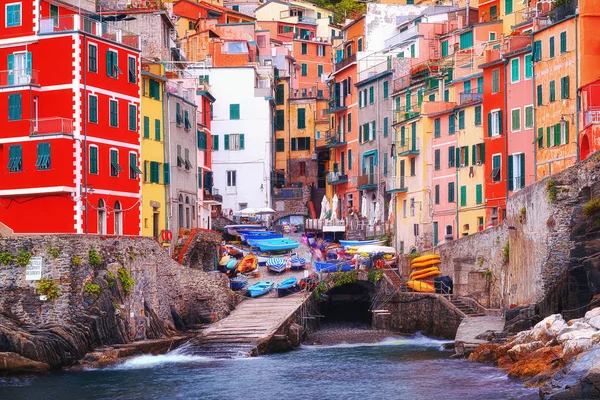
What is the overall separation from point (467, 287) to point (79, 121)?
78.6 ft

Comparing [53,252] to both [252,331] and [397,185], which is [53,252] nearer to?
[252,331]

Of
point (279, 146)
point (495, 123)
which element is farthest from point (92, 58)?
point (279, 146)

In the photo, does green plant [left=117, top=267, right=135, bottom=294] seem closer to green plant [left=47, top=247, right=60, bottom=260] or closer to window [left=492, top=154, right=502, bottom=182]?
green plant [left=47, top=247, right=60, bottom=260]

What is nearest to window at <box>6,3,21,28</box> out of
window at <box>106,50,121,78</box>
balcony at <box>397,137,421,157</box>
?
window at <box>106,50,121,78</box>

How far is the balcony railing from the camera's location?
6950cm

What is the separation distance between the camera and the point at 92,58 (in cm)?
7125

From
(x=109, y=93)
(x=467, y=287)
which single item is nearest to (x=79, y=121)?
(x=109, y=93)

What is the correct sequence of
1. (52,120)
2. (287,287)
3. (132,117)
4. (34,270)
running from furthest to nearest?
(287,287), (132,117), (52,120), (34,270)

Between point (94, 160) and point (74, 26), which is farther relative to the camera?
point (94, 160)

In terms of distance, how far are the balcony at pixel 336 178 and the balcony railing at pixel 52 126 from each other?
41138mm

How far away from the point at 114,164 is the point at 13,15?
387 inches

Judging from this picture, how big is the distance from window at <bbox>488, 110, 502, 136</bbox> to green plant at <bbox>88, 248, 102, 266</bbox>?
2962cm

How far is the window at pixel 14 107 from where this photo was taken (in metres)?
Answer: 70.1

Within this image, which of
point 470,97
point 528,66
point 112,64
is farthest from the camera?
point 470,97
